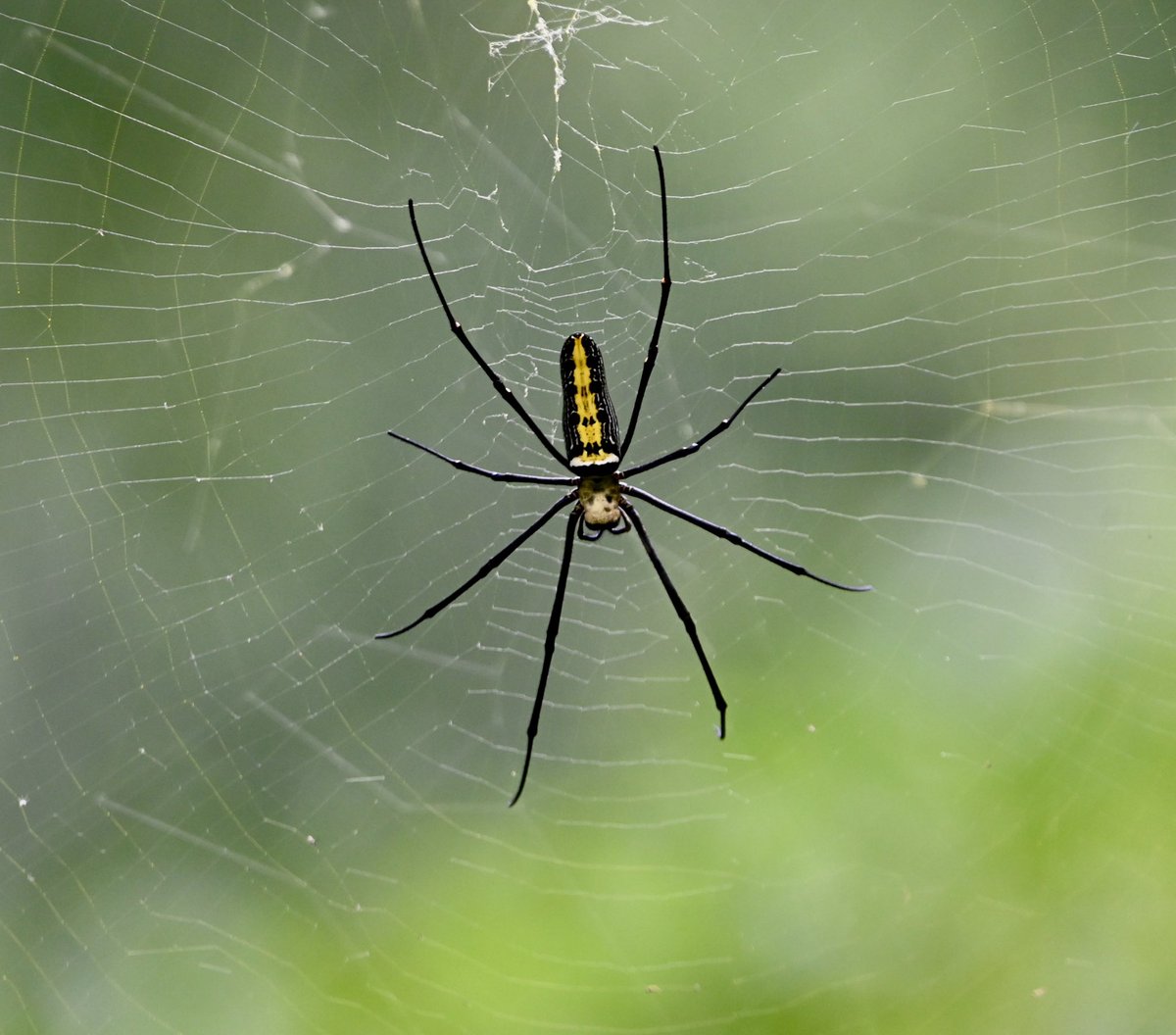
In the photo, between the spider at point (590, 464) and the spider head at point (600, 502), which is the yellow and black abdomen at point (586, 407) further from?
the spider head at point (600, 502)

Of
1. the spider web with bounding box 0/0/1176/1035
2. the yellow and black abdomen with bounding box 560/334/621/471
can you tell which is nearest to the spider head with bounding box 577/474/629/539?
the yellow and black abdomen with bounding box 560/334/621/471

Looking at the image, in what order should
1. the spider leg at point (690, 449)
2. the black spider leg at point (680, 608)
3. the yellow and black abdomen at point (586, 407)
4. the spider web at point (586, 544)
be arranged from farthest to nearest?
1. the spider web at point (586, 544)
2. the black spider leg at point (680, 608)
3. the spider leg at point (690, 449)
4. the yellow and black abdomen at point (586, 407)

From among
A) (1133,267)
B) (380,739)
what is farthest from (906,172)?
(380,739)

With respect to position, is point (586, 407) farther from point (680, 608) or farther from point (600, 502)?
point (680, 608)

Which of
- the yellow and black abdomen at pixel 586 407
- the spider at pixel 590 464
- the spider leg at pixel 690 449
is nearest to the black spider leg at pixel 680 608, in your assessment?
the spider at pixel 590 464

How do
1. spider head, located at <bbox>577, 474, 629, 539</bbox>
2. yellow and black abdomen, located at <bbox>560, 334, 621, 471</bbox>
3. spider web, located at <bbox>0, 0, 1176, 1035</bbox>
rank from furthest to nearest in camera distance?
spider web, located at <bbox>0, 0, 1176, 1035</bbox>
spider head, located at <bbox>577, 474, 629, 539</bbox>
yellow and black abdomen, located at <bbox>560, 334, 621, 471</bbox>

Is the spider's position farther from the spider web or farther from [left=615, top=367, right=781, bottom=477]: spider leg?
the spider web
